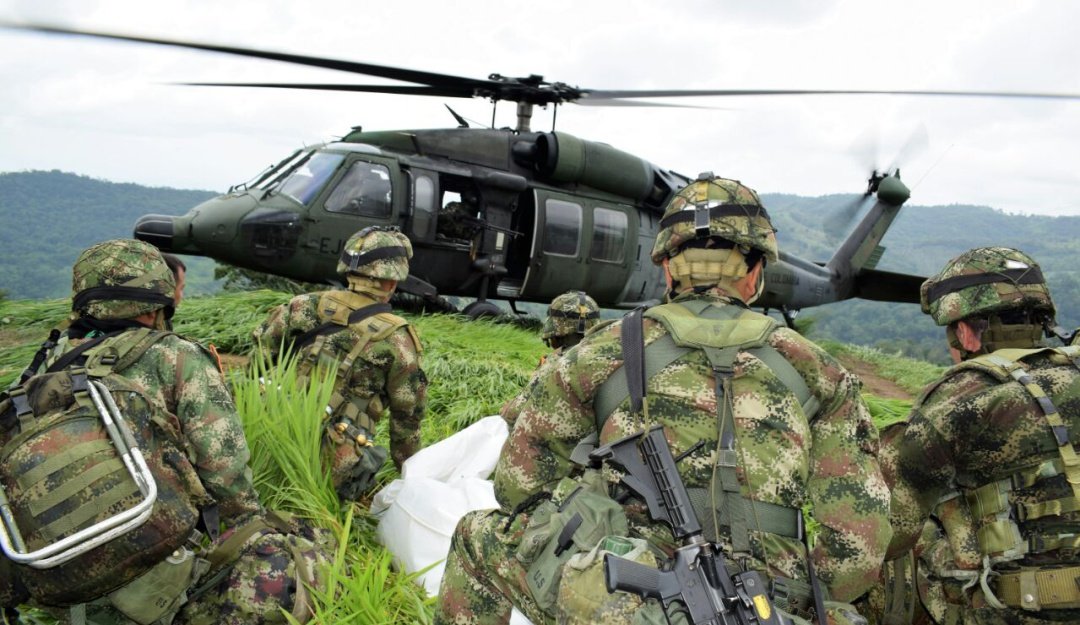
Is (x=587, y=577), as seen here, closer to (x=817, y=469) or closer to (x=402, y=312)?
(x=817, y=469)

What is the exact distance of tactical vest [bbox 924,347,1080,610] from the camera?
92.2 inches

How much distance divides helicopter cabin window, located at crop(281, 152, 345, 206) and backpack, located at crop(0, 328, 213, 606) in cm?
594

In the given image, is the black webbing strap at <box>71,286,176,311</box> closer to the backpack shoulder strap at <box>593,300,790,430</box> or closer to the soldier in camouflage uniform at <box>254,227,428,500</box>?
the soldier in camouflage uniform at <box>254,227,428,500</box>

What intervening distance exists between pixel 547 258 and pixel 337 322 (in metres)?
5.67

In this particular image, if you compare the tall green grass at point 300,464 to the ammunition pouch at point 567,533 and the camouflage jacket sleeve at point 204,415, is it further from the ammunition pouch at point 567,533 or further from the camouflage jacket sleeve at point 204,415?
the ammunition pouch at point 567,533

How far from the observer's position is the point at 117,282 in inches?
103

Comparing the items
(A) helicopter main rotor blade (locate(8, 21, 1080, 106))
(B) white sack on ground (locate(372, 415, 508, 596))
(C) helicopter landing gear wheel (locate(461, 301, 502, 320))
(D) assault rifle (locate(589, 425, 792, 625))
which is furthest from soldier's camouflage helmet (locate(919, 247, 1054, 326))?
(C) helicopter landing gear wheel (locate(461, 301, 502, 320))

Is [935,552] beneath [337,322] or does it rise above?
beneath

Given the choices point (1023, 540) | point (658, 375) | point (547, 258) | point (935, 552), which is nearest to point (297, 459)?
point (658, 375)

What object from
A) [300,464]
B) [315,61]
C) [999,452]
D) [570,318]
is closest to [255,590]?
[300,464]

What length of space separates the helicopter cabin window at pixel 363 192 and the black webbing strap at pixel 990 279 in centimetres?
644

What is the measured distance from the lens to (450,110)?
9398mm

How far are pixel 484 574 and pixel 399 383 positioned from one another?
183cm

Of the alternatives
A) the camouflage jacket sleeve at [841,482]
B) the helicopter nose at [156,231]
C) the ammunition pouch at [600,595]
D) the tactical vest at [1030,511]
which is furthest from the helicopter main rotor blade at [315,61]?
the tactical vest at [1030,511]
